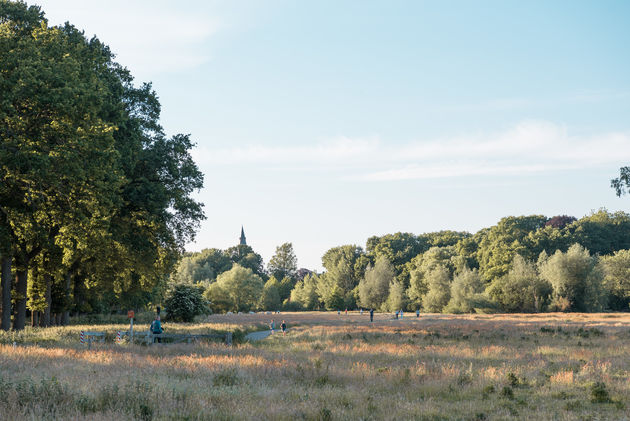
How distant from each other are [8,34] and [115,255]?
16410 millimetres

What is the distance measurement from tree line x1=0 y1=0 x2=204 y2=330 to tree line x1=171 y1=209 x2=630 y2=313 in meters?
23.1

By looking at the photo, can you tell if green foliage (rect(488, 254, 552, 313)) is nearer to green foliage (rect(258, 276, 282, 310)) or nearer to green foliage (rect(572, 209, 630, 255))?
green foliage (rect(572, 209, 630, 255))

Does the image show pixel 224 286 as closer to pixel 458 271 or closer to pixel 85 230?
pixel 458 271

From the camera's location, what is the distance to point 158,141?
3291cm

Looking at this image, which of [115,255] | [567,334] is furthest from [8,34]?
[567,334]

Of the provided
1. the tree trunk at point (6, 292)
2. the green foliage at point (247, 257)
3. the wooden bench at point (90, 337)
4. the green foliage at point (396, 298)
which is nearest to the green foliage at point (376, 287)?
the green foliage at point (396, 298)

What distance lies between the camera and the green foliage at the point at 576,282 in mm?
79625

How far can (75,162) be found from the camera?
2316cm

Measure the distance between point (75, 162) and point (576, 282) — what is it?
76600 mm

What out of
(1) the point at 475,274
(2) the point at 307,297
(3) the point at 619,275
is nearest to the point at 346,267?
(2) the point at 307,297

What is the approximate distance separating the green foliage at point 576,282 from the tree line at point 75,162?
64.0 m

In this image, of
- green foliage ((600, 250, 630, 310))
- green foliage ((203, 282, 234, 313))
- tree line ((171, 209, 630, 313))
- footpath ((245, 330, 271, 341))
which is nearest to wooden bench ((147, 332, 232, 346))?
footpath ((245, 330, 271, 341))

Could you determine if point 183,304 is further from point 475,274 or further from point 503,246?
point 503,246

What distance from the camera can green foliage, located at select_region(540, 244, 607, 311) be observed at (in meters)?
79.6
